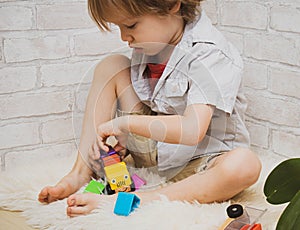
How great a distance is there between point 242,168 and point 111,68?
450 mm

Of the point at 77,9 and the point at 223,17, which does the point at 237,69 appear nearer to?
the point at 223,17

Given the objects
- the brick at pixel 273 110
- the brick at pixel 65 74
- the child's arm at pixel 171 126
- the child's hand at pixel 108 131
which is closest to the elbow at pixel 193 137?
the child's arm at pixel 171 126

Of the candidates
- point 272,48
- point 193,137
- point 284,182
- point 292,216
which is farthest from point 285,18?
point 292,216

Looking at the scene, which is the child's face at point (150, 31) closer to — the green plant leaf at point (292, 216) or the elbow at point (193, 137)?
the elbow at point (193, 137)

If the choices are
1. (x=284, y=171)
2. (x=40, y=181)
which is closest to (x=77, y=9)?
(x=40, y=181)

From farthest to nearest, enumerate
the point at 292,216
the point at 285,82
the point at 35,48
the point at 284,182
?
the point at 35,48, the point at 285,82, the point at 284,182, the point at 292,216

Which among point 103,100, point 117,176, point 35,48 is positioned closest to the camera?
point 117,176

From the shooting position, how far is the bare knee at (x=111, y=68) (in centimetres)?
144

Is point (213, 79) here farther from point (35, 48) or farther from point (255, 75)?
point (35, 48)

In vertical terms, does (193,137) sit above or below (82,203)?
above

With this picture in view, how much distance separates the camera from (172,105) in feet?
4.58

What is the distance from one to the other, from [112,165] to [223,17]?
67cm

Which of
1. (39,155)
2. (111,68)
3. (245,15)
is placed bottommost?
(39,155)

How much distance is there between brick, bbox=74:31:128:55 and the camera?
171 centimetres
